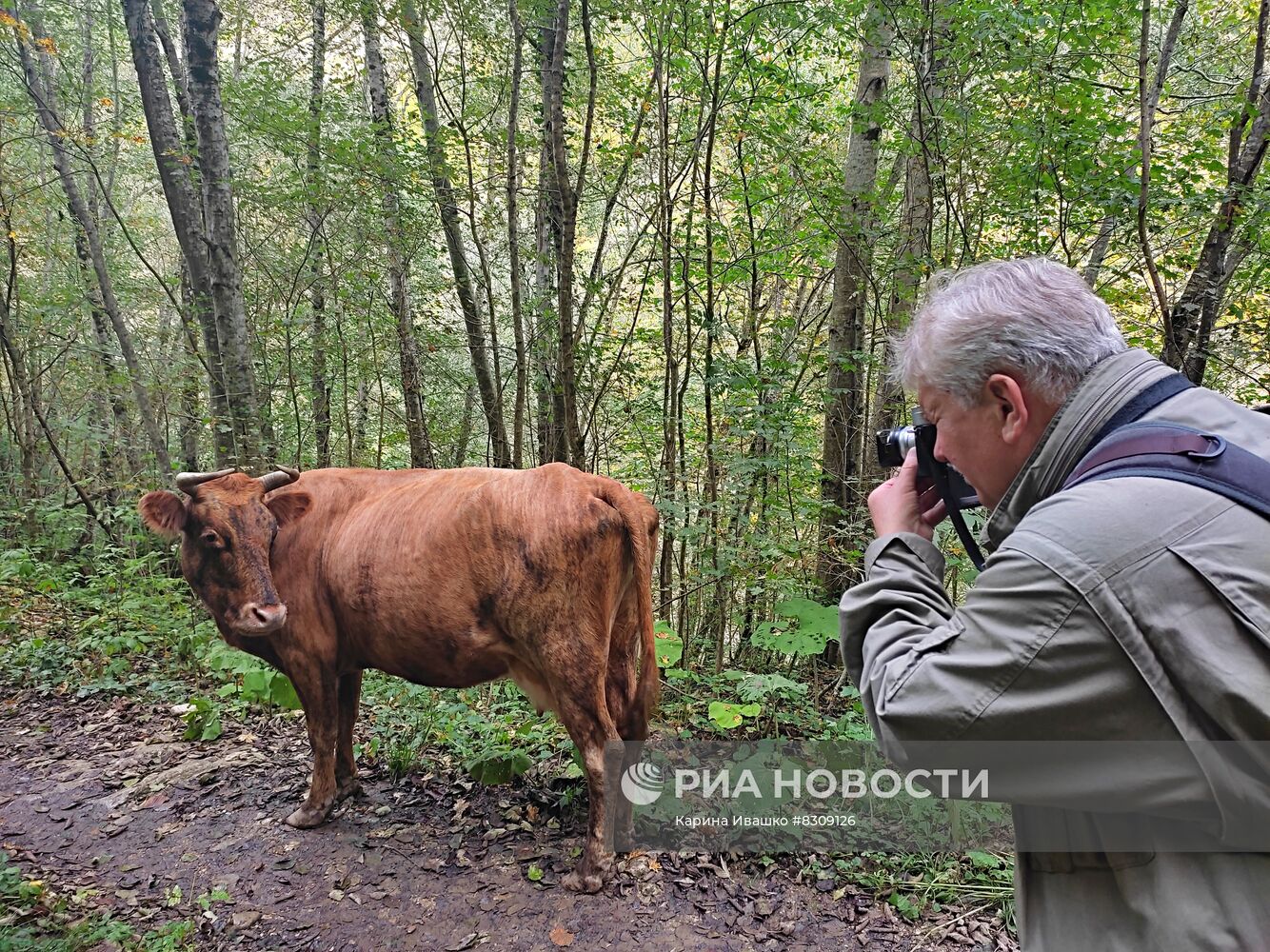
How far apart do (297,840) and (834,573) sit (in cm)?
394

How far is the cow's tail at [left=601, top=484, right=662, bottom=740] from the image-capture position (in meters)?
3.39

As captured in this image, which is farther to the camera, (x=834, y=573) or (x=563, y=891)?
(x=834, y=573)

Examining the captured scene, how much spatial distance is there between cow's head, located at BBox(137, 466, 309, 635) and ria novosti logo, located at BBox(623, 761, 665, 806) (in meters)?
1.98

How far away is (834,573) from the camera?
5.27 m

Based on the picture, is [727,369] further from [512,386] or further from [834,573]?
[512,386]

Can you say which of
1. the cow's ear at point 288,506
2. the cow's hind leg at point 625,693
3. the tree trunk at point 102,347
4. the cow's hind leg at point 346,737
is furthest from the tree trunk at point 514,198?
the tree trunk at point 102,347

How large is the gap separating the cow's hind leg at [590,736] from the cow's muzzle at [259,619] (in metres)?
1.47

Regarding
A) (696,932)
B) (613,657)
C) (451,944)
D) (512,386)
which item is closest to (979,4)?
(613,657)

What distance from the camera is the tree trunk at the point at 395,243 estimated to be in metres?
6.41

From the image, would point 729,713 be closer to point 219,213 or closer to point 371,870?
point 371,870

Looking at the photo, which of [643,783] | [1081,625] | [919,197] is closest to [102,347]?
[643,783]

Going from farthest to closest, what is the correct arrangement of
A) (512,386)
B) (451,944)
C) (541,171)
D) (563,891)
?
(512,386), (541,171), (563,891), (451,944)

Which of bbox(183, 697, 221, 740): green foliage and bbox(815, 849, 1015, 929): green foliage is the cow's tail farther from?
bbox(183, 697, 221, 740): green foliage

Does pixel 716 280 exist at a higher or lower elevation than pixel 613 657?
higher
